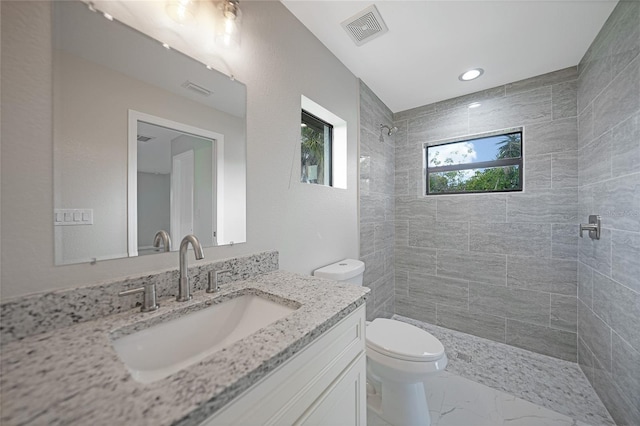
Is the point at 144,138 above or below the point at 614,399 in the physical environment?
above

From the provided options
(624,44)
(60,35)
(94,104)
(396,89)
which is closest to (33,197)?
(94,104)

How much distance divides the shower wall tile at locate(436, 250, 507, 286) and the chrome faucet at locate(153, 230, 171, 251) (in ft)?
7.90

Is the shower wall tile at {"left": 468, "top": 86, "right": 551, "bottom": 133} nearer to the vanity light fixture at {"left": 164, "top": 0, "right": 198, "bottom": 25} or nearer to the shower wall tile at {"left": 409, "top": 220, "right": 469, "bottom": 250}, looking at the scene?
the shower wall tile at {"left": 409, "top": 220, "right": 469, "bottom": 250}

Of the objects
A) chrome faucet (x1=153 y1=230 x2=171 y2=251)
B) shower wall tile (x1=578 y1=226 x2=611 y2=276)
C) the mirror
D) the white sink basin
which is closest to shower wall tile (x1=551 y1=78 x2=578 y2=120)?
shower wall tile (x1=578 y1=226 x2=611 y2=276)

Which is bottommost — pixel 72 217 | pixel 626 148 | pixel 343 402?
pixel 343 402

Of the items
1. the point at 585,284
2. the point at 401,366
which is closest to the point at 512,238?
the point at 585,284

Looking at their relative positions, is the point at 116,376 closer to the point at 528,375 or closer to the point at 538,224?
the point at 528,375

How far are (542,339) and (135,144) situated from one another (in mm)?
3081

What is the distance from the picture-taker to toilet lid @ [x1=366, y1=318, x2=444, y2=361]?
125 cm

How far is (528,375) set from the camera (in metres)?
1.74

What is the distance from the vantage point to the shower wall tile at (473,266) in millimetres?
2146

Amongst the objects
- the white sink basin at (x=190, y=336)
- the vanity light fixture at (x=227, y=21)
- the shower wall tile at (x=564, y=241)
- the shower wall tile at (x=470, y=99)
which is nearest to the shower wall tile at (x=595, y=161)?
the shower wall tile at (x=564, y=241)

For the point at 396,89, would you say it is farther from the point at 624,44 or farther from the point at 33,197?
the point at 33,197

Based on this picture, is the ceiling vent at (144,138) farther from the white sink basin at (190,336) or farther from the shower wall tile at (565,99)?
the shower wall tile at (565,99)
